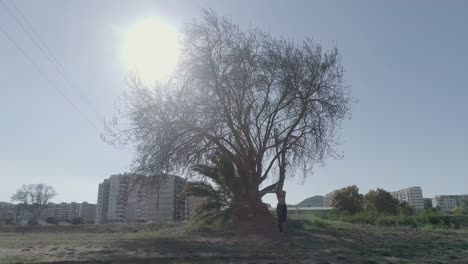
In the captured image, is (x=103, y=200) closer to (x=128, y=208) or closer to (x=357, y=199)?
(x=128, y=208)

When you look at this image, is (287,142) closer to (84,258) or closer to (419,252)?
(419,252)

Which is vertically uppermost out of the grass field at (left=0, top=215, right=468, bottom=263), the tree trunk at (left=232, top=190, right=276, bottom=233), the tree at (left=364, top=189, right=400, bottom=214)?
the tree at (left=364, top=189, right=400, bottom=214)

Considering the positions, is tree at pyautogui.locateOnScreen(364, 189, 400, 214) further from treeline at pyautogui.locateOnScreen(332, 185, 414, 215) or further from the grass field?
the grass field

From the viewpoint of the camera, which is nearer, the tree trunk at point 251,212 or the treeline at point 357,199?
the tree trunk at point 251,212

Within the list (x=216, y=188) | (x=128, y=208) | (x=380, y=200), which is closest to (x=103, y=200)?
(x=128, y=208)

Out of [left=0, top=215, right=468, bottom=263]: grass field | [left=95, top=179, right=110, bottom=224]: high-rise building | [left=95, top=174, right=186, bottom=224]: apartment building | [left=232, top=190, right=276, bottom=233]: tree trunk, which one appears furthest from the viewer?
[left=95, top=179, right=110, bottom=224]: high-rise building

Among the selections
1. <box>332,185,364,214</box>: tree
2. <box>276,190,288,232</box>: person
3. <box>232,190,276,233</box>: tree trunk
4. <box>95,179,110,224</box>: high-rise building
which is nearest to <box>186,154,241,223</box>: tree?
<box>232,190,276,233</box>: tree trunk

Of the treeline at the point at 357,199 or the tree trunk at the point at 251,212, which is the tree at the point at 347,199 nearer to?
the treeline at the point at 357,199

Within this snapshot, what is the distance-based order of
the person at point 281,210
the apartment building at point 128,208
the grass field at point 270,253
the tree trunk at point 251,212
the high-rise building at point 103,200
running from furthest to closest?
1. the high-rise building at point 103,200
2. the apartment building at point 128,208
3. the tree trunk at point 251,212
4. the person at point 281,210
5. the grass field at point 270,253

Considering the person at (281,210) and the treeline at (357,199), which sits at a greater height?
the treeline at (357,199)

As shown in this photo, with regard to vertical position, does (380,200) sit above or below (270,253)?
above

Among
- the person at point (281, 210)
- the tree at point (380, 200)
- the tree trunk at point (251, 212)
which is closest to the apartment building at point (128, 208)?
the tree at point (380, 200)

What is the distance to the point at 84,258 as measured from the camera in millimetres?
8578

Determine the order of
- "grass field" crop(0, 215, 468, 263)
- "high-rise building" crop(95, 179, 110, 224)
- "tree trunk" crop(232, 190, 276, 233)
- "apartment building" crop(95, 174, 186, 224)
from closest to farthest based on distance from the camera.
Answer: "grass field" crop(0, 215, 468, 263), "tree trunk" crop(232, 190, 276, 233), "apartment building" crop(95, 174, 186, 224), "high-rise building" crop(95, 179, 110, 224)
